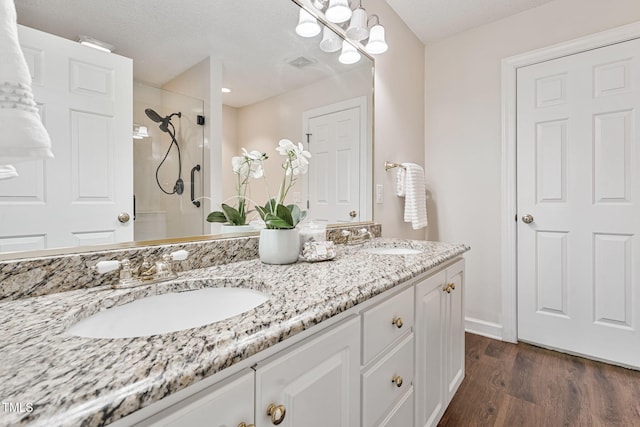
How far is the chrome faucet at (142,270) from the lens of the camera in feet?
2.48

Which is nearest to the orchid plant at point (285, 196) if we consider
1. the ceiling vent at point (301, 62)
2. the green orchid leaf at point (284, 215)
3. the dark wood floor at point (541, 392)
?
the green orchid leaf at point (284, 215)

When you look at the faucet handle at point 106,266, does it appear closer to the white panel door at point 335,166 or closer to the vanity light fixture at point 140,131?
the vanity light fixture at point 140,131

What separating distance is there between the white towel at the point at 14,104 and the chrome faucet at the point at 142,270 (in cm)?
33

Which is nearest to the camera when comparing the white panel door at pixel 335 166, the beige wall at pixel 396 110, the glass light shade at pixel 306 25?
the glass light shade at pixel 306 25

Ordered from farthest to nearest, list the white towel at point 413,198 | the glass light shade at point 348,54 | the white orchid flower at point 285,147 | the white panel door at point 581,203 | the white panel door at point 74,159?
the white towel at point 413,198 → the white panel door at point 581,203 → the glass light shade at point 348,54 → the white orchid flower at point 285,147 → the white panel door at point 74,159

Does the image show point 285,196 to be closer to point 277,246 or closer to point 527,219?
point 277,246

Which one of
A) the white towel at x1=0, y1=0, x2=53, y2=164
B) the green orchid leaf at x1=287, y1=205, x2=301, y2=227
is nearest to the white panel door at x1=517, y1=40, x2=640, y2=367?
the green orchid leaf at x1=287, y1=205, x2=301, y2=227

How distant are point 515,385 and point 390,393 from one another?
4.10 ft

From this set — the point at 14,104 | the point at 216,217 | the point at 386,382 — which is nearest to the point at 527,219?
the point at 386,382

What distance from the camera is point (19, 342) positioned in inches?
17.9

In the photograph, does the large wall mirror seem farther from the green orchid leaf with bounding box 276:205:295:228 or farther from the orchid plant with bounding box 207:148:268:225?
the green orchid leaf with bounding box 276:205:295:228

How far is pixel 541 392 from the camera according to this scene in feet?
5.38

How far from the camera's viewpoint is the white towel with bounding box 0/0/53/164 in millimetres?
470

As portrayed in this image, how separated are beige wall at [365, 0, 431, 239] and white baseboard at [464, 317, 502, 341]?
770 mm
